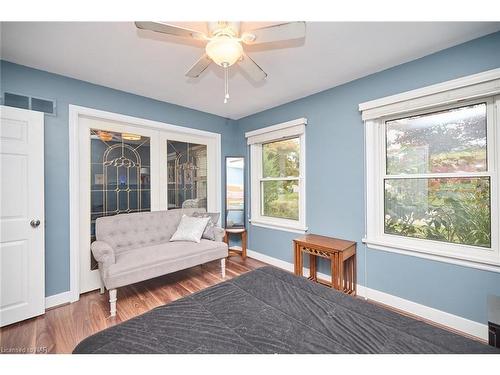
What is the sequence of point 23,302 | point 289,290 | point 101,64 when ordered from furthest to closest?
1. point 101,64
2. point 23,302
3. point 289,290

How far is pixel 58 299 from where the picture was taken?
7.66 feet

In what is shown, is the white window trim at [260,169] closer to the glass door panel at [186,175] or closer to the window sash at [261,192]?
the window sash at [261,192]

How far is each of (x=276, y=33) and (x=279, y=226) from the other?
2.61 metres

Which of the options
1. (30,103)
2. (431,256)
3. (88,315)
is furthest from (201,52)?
(431,256)

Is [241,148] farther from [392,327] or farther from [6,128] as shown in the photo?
[392,327]

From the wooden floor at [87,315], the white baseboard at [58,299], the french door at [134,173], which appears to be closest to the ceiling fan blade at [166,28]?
the french door at [134,173]

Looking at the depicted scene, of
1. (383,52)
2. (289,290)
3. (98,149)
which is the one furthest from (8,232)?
(383,52)

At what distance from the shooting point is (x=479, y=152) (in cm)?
190

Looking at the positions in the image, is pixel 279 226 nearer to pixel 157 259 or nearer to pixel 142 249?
pixel 157 259

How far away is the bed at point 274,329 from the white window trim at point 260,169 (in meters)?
1.84

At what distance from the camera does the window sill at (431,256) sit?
1.77 m

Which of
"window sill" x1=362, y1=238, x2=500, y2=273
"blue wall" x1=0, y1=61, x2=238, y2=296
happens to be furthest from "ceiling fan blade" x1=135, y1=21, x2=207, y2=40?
"window sill" x1=362, y1=238, x2=500, y2=273

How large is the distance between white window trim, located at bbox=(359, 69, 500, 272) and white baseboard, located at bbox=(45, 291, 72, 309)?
3440 millimetres

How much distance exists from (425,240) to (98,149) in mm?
3962
